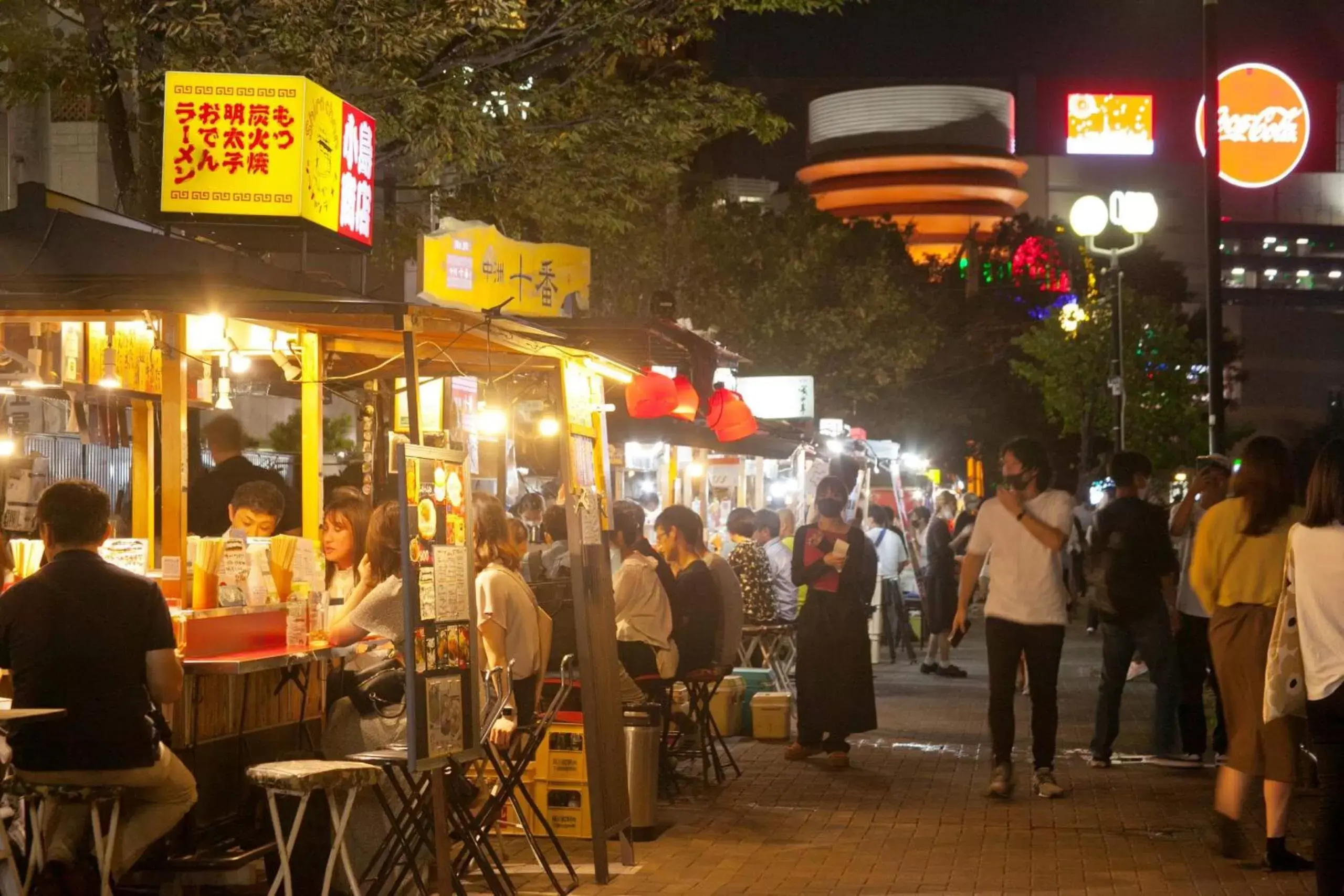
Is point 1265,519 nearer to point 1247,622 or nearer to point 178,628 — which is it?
point 1247,622

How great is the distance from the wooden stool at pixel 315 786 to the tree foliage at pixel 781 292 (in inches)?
789

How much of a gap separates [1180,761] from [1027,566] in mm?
2546

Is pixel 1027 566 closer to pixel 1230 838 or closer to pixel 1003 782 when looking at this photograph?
pixel 1003 782

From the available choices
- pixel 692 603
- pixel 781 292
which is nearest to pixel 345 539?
pixel 692 603

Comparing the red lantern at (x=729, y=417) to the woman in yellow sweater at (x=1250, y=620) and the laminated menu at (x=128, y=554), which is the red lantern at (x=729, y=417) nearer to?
the woman in yellow sweater at (x=1250, y=620)

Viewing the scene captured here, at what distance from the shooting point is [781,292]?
33.5 m

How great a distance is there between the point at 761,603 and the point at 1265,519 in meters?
6.22

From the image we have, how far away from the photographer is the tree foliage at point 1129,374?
4750cm

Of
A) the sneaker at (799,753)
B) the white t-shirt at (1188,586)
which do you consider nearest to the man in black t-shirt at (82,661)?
the sneaker at (799,753)

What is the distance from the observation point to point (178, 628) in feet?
24.2

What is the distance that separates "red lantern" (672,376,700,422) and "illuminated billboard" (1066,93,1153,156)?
Answer: 8878cm

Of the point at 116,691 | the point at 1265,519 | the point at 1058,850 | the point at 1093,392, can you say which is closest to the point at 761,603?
the point at 1058,850

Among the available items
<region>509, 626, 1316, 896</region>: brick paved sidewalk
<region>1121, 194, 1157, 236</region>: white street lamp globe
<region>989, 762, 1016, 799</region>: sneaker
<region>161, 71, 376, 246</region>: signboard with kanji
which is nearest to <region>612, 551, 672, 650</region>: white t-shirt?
<region>509, 626, 1316, 896</region>: brick paved sidewalk

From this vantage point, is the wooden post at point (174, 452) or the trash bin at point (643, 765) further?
the trash bin at point (643, 765)
